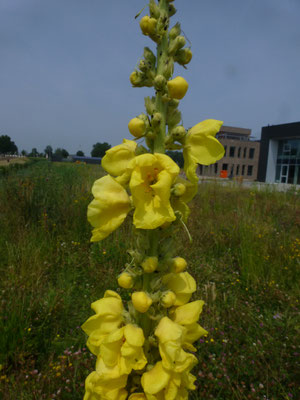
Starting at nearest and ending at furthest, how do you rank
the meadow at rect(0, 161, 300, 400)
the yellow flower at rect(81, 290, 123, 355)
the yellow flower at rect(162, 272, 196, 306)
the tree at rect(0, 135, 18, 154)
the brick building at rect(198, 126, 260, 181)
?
1. the yellow flower at rect(81, 290, 123, 355)
2. the yellow flower at rect(162, 272, 196, 306)
3. the meadow at rect(0, 161, 300, 400)
4. the brick building at rect(198, 126, 260, 181)
5. the tree at rect(0, 135, 18, 154)

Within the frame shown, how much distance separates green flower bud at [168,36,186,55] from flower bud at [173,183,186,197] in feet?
2.42

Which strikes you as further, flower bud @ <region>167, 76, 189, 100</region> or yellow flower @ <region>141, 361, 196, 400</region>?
flower bud @ <region>167, 76, 189, 100</region>

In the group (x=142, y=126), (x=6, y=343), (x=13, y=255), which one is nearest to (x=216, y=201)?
(x=13, y=255)

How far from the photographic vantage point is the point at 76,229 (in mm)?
5555

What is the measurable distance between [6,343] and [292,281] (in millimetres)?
4117

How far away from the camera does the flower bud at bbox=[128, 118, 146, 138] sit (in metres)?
1.36

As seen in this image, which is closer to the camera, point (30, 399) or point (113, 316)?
point (113, 316)

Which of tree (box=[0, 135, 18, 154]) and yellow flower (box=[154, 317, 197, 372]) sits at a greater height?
tree (box=[0, 135, 18, 154])

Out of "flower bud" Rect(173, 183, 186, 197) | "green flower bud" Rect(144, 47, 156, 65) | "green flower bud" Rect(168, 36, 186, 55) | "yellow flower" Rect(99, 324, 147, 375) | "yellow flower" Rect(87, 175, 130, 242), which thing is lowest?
"yellow flower" Rect(99, 324, 147, 375)

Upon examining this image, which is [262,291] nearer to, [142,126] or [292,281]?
[292,281]

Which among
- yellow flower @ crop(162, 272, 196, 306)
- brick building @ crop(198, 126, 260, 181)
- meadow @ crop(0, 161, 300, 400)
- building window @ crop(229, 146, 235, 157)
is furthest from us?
building window @ crop(229, 146, 235, 157)

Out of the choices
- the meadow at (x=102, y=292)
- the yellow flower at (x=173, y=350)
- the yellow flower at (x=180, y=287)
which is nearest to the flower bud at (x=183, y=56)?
the meadow at (x=102, y=292)

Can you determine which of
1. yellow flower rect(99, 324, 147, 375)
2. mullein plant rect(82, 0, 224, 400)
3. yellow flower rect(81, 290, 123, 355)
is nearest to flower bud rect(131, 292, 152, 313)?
mullein plant rect(82, 0, 224, 400)

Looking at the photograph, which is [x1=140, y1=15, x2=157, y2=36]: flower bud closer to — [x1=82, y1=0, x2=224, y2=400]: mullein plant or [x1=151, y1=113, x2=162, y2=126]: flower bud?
[x1=82, y1=0, x2=224, y2=400]: mullein plant
